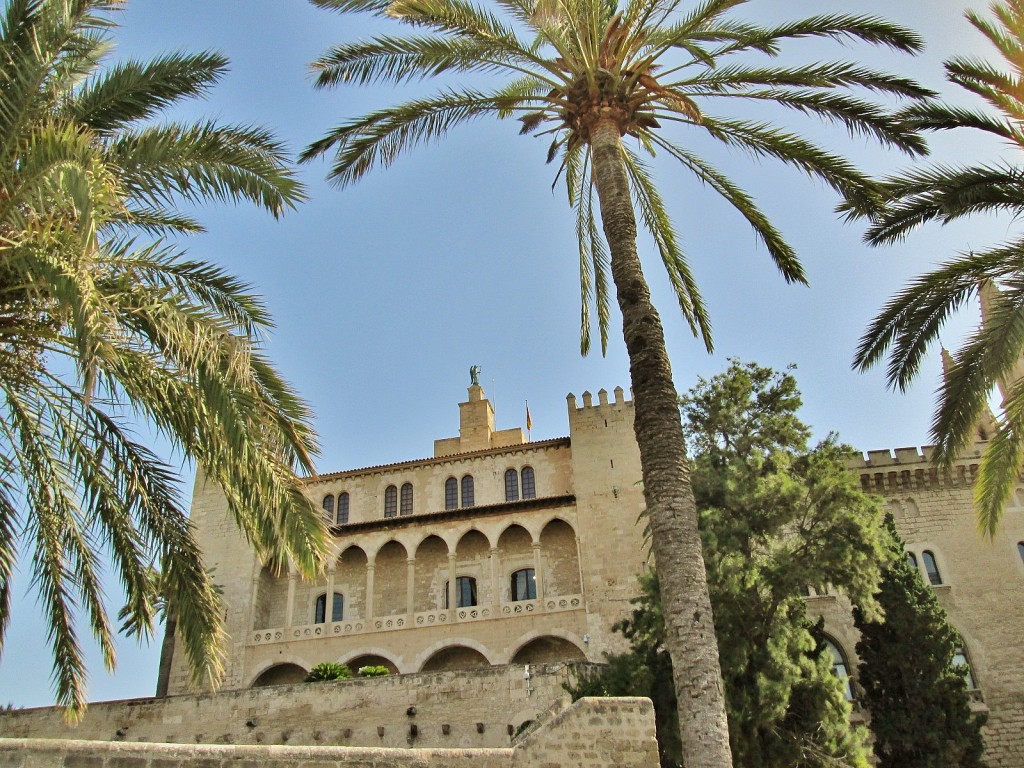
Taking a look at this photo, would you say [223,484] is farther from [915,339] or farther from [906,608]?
[906,608]

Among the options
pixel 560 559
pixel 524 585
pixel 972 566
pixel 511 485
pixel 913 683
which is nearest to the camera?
pixel 913 683

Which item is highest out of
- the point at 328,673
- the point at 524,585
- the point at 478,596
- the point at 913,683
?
the point at 524,585

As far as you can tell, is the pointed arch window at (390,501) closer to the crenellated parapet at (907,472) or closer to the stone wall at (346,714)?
the stone wall at (346,714)

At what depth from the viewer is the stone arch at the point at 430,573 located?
3130 cm

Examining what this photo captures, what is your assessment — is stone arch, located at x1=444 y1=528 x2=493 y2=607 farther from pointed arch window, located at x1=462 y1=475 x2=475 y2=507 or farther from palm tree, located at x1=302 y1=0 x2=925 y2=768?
palm tree, located at x1=302 y1=0 x2=925 y2=768

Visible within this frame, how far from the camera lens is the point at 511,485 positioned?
3319 centimetres

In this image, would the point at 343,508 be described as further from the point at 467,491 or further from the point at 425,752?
the point at 425,752

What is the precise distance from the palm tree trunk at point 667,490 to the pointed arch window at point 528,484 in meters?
21.1

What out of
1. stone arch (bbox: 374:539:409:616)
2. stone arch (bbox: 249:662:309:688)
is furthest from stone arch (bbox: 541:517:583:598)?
stone arch (bbox: 249:662:309:688)

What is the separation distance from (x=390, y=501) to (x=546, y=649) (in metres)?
8.72

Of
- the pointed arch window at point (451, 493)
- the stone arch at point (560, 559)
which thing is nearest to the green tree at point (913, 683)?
the stone arch at point (560, 559)

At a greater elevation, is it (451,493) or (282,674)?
(451,493)

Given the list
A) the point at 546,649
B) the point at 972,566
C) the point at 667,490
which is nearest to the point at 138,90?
the point at 667,490

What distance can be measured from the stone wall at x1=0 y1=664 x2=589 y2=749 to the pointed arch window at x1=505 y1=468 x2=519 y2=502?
11.2 metres
